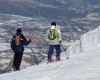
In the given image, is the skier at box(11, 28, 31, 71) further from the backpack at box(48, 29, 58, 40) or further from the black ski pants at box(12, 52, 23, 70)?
the backpack at box(48, 29, 58, 40)

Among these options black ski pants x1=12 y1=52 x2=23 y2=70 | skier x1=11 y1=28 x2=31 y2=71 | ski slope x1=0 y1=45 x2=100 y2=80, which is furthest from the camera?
black ski pants x1=12 y1=52 x2=23 y2=70

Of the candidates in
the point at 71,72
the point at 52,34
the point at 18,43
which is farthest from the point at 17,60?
the point at 71,72

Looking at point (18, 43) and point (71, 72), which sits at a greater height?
point (18, 43)

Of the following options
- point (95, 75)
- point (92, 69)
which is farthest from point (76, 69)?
point (95, 75)

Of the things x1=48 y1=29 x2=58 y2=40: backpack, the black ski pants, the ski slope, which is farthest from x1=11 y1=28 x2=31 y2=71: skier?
the ski slope

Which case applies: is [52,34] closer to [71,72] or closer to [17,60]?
[17,60]

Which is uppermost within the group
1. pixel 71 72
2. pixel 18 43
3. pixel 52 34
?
pixel 52 34

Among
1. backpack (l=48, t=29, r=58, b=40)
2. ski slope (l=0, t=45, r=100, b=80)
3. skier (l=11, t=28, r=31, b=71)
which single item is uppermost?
backpack (l=48, t=29, r=58, b=40)

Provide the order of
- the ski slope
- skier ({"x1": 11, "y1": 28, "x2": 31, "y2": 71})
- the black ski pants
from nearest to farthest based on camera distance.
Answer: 1. the ski slope
2. skier ({"x1": 11, "y1": 28, "x2": 31, "y2": 71})
3. the black ski pants

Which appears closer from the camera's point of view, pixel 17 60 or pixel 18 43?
pixel 18 43

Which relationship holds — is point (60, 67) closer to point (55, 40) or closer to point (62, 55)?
point (55, 40)

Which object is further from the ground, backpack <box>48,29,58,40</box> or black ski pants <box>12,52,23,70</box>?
backpack <box>48,29,58,40</box>

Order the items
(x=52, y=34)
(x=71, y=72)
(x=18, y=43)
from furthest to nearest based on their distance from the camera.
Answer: (x=52, y=34), (x=18, y=43), (x=71, y=72)

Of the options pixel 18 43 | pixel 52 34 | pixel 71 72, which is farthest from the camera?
pixel 52 34
